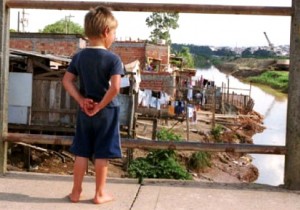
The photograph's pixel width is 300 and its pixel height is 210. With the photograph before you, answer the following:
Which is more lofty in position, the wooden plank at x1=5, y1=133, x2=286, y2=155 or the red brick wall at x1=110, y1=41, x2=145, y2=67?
the red brick wall at x1=110, y1=41, x2=145, y2=67

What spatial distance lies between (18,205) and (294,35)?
6.35ft

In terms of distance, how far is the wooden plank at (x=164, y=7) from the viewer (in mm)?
3012

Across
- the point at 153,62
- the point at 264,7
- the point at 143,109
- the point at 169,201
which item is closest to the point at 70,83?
the point at 169,201

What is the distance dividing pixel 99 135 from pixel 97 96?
0.22 m

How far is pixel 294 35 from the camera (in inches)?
118

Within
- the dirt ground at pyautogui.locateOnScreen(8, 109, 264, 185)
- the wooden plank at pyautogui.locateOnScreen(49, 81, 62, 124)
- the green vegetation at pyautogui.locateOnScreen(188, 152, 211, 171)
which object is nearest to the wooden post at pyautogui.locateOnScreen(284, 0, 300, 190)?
the dirt ground at pyautogui.locateOnScreen(8, 109, 264, 185)

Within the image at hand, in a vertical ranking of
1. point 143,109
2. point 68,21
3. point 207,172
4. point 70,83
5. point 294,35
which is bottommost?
point 207,172

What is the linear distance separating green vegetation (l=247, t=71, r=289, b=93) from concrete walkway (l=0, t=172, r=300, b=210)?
52634 mm

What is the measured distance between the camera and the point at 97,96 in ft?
8.70

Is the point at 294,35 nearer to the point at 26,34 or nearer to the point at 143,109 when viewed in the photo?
the point at 143,109

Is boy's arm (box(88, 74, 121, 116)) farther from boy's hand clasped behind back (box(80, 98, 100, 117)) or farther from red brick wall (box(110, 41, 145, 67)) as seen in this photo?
red brick wall (box(110, 41, 145, 67))

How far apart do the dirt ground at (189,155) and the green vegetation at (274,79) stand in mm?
27043

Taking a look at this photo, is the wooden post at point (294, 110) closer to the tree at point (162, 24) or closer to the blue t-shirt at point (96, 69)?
the blue t-shirt at point (96, 69)

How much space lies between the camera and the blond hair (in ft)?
8.32
